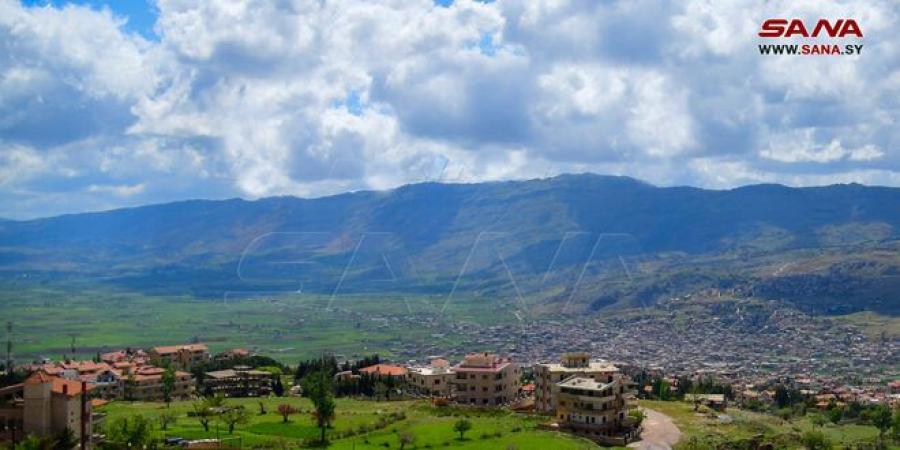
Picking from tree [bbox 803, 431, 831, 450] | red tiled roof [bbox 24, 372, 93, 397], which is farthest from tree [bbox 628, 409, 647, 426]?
red tiled roof [bbox 24, 372, 93, 397]

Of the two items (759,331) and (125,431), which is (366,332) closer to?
(759,331)

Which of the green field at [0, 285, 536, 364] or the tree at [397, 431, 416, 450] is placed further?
the green field at [0, 285, 536, 364]

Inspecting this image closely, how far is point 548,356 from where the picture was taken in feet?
290

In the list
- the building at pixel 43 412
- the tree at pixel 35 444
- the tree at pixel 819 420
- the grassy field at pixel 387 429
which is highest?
the building at pixel 43 412

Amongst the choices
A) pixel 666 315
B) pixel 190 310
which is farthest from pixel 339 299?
pixel 666 315

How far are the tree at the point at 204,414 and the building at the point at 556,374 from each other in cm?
1588

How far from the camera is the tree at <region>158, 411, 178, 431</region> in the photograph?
4060 centimetres

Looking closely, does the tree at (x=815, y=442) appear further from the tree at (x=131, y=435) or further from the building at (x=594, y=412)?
the tree at (x=131, y=435)

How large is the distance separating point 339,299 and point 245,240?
37.7 metres

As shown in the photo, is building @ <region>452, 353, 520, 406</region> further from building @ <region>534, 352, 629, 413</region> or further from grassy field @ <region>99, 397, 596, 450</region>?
grassy field @ <region>99, 397, 596, 450</region>

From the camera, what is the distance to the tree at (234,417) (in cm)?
4012

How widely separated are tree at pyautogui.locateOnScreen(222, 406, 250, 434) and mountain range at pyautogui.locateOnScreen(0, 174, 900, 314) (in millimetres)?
71931

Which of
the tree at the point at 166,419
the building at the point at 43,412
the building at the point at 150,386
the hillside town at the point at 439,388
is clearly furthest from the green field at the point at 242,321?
the building at the point at 43,412

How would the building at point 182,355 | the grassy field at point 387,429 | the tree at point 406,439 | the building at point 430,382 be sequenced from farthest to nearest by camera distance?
the building at point 182,355, the building at point 430,382, the grassy field at point 387,429, the tree at point 406,439
